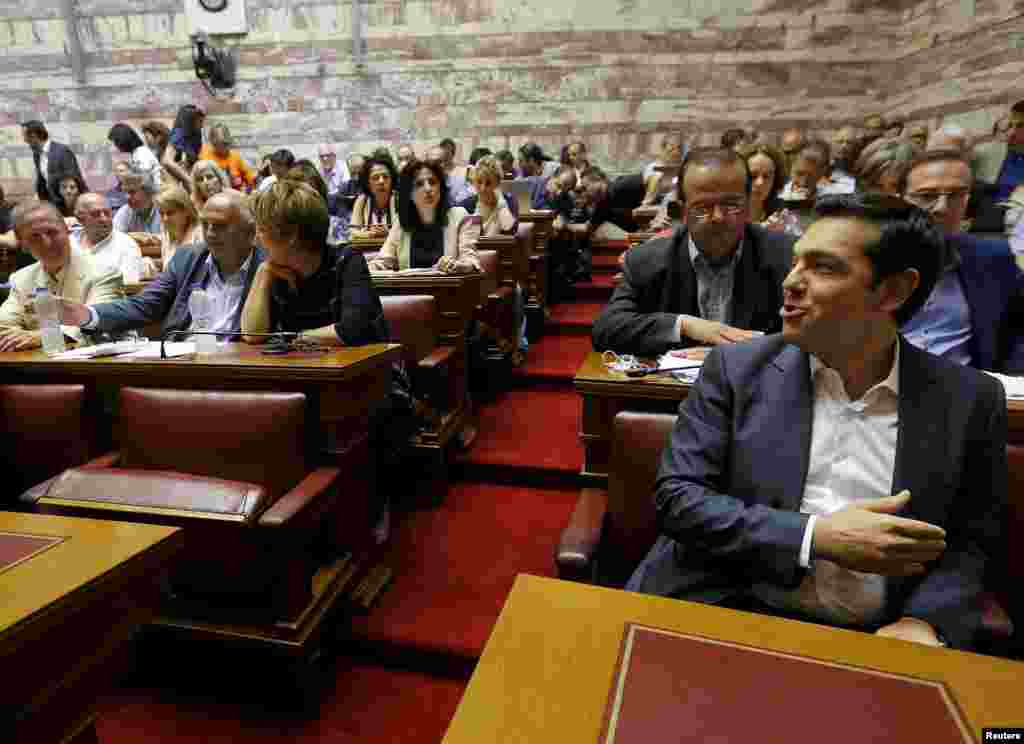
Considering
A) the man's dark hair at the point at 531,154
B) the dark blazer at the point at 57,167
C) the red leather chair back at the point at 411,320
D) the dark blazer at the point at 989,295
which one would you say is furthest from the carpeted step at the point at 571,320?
the dark blazer at the point at 57,167

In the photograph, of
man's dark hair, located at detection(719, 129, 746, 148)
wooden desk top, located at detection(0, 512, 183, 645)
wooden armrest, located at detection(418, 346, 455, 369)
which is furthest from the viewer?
man's dark hair, located at detection(719, 129, 746, 148)

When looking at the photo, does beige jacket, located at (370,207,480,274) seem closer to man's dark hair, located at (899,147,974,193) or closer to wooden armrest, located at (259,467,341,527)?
wooden armrest, located at (259,467,341,527)

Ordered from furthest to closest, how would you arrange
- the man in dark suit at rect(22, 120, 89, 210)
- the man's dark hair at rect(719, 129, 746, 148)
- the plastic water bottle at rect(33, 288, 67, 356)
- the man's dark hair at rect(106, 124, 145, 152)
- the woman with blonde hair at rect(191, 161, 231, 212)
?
the man's dark hair at rect(106, 124, 145, 152)
the man in dark suit at rect(22, 120, 89, 210)
the man's dark hair at rect(719, 129, 746, 148)
the woman with blonde hair at rect(191, 161, 231, 212)
the plastic water bottle at rect(33, 288, 67, 356)

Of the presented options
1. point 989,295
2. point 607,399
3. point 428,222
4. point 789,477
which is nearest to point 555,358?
point 428,222

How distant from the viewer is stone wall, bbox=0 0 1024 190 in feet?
25.1

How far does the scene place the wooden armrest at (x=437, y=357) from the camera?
260 centimetres

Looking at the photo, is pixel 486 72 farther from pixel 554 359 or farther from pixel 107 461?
pixel 107 461

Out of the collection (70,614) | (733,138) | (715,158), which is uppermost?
(733,138)

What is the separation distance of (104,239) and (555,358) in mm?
2859

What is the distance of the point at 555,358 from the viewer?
4.03 metres

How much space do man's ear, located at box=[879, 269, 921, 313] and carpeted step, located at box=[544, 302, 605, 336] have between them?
10.7ft

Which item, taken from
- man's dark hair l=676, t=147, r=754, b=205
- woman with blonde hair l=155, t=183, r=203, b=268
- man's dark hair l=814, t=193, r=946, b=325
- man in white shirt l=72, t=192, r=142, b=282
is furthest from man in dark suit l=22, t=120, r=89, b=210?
man's dark hair l=814, t=193, r=946, b=325

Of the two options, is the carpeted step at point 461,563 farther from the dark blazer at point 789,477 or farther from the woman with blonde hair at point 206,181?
the woman with blonde hair at point 206,181

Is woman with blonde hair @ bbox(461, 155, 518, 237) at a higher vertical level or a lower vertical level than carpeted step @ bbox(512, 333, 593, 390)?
higher
